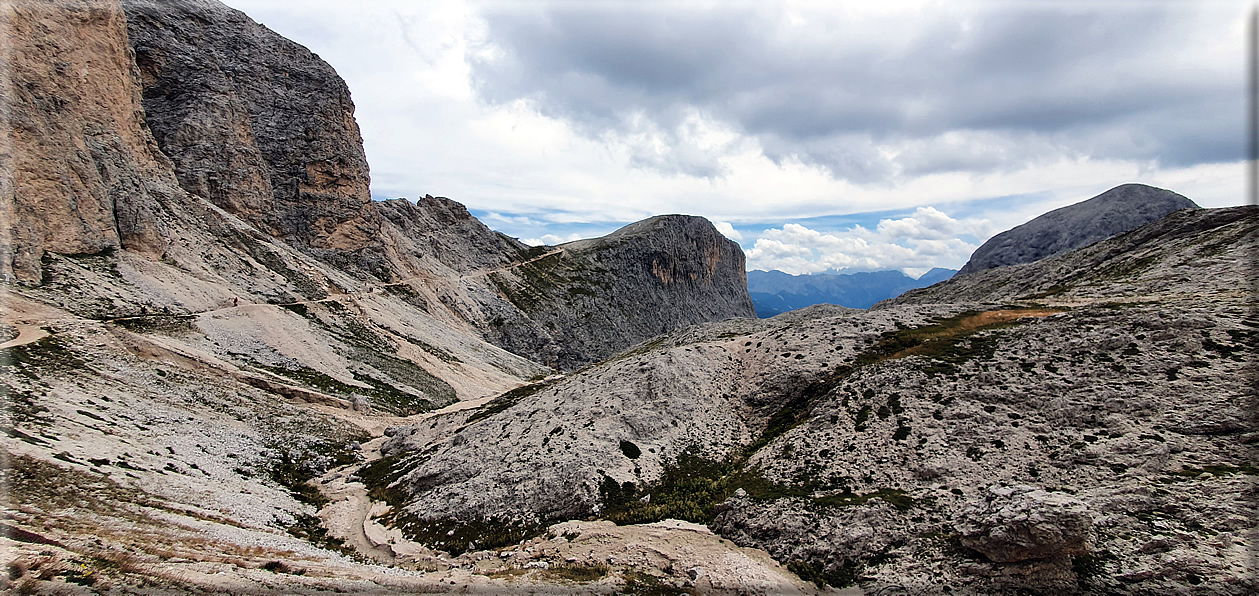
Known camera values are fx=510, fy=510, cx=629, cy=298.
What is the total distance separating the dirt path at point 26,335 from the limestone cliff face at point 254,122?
5155cm

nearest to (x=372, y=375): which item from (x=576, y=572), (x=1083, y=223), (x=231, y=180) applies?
(x=231, y=180)

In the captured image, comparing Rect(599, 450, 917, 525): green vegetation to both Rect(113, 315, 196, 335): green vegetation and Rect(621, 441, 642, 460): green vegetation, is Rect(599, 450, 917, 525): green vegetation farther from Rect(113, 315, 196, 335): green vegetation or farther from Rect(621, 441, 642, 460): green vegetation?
Rect(113, 315, 196, 335): green vegetation

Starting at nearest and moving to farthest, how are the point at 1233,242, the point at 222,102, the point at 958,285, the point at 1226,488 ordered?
the point at 1226,488 < the point at 1233,242 < the point at 958,285 < the point at 222,102

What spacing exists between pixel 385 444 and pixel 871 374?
1562 inches

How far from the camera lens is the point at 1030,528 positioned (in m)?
17.4

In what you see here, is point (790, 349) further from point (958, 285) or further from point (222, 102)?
point (222, 102)

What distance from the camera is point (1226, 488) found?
58.0 feet

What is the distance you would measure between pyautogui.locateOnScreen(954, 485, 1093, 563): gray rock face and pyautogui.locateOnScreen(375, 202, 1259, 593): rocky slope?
0.07m

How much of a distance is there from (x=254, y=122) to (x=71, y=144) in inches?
1772

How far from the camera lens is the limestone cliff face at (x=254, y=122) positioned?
8331 centimetres

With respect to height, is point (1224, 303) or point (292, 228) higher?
point (292, 228)

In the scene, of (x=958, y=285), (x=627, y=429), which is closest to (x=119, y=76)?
(x=627, y=429)

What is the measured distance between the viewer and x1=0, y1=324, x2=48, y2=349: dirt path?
35.0 metres

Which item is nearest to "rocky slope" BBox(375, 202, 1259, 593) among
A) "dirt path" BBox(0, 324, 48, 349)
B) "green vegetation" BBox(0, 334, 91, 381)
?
"green vegetation" BBox(0, 334, 91, 381)
